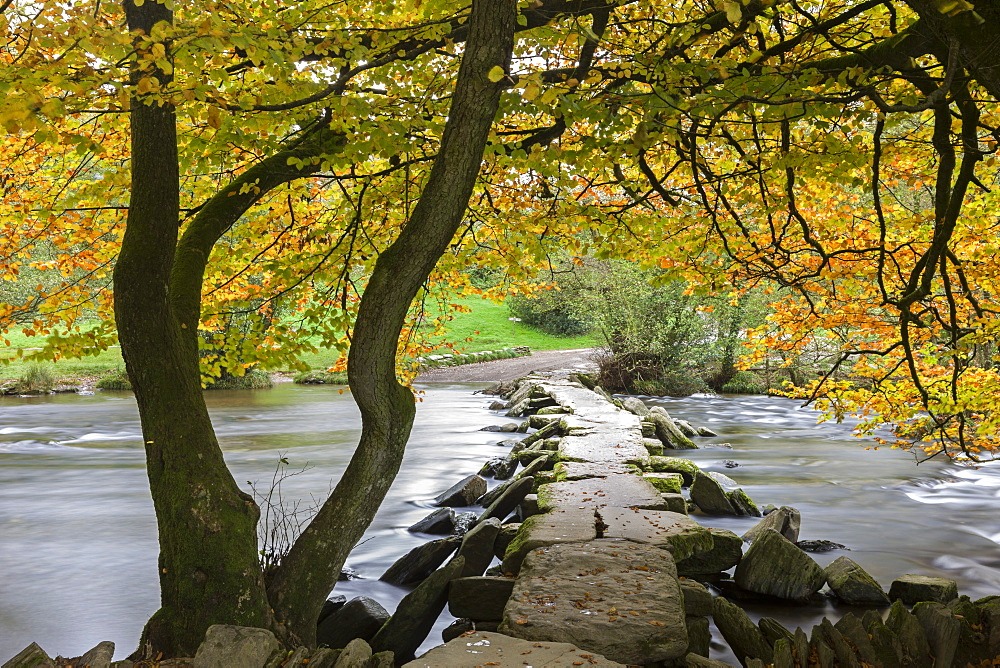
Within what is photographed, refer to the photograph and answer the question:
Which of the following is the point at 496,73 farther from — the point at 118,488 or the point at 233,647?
the point at 118,488

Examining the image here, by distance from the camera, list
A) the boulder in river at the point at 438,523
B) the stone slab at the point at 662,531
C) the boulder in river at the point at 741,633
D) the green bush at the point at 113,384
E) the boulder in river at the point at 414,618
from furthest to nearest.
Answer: the green bush at the point at 113,384, the boulder in river at the point at 438,523, the stone slab at the point at 662,531, the boulder in river at the point at 414,618, the boulder in river at the point at 741,633

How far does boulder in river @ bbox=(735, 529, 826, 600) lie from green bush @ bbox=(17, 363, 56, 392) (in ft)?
92.8

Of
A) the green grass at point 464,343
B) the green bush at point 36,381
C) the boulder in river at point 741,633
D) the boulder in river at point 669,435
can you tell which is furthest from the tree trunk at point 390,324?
the green bush at point 36,381

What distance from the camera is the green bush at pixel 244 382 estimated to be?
28531mm

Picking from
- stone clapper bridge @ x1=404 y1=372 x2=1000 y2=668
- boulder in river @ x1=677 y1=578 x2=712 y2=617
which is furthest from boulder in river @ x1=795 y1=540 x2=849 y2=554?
boulder in river @ x1=677 y1=578 x2=712 y2=617

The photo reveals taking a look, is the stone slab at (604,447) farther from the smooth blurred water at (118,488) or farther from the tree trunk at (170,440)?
the tree trunk at (170,440)

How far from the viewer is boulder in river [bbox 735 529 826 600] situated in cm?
696

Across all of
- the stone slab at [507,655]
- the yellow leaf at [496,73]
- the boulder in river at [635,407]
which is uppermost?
the yellow leaf at [496,73]

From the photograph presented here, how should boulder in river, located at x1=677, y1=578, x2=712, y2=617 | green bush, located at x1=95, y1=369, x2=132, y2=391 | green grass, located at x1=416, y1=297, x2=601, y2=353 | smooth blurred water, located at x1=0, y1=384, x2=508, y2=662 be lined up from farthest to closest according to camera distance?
1. green grass, located at x1=416, y1=297, x2=601, y2=353
2. green bush, located at x1=95, y1=369, x2=132, y2=391
3. smooth blurred water, located at x1=0, y1=384, x2=508, y2=662
4. boulder in river, located at x1=677, y1=578, x2=712, y2=617

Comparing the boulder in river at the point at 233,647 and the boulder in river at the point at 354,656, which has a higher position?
the boulder in river at the point at 233,647

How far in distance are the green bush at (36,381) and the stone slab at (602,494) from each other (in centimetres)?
2575

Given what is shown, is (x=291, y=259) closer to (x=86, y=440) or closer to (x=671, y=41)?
(x=671, y=41)

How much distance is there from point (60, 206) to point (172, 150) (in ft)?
7.01

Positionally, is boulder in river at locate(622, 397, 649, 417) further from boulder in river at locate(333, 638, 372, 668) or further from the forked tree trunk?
boulder in river at locate(333, 638, 372, 668)
